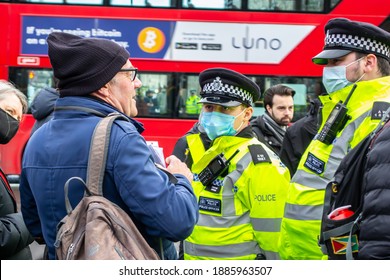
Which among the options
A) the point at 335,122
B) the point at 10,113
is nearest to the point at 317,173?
the point at 335,122

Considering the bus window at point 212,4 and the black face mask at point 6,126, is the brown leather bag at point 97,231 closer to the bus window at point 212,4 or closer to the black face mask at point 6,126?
the black face mask at point 6,126

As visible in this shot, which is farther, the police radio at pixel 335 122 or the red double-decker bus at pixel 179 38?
the red double-decker bus at pixel 179 38

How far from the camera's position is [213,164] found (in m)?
3.64

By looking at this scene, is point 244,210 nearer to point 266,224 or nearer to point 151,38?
point 266,224

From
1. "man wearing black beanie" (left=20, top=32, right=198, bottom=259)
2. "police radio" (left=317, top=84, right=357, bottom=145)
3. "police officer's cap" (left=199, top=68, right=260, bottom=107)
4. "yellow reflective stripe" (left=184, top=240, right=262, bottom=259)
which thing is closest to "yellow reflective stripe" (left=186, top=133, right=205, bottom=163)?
"police officer's cap" (left=199, top=68, right=260, bottom=107)

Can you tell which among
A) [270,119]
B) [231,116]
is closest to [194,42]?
[270,119]

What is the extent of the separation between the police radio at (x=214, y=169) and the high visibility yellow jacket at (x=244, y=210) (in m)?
0.02

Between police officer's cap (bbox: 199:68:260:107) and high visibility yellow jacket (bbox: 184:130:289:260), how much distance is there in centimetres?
34

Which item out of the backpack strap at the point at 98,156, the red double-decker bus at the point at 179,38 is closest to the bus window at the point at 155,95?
the red double-decker bus at the point at 179,38

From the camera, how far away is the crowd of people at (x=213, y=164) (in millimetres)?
2279

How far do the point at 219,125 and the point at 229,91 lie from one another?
207 millimetres

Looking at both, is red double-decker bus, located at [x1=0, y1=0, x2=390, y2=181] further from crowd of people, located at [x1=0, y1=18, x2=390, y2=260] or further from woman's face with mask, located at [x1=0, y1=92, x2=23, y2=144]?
woman's face with mask, located at [x1=0, y1=92, x2=23, y2=144]
